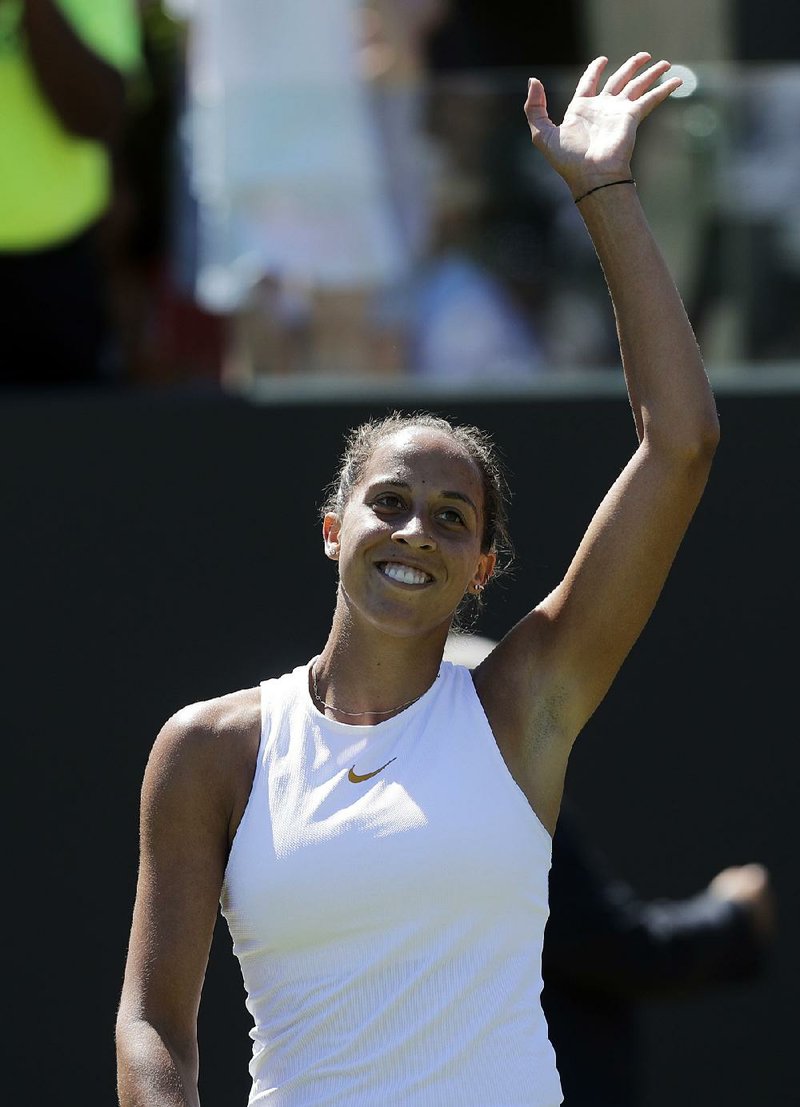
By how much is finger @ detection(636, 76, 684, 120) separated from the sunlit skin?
1.70 ft

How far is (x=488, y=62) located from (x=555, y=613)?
618cm

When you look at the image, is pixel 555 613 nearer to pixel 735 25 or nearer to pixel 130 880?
pixel 130 880

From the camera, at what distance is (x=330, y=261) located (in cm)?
505

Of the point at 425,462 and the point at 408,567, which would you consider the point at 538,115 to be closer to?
the point at 425,462

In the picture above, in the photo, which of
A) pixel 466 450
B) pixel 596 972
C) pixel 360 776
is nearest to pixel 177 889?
pixel 360 776

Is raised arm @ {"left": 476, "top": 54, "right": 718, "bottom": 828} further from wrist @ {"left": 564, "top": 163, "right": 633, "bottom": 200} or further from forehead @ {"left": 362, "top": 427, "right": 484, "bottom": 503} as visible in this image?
forehead @ {"left": 362, "top": 427, "right": 484, "bottom": 503}

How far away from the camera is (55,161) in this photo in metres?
4.73

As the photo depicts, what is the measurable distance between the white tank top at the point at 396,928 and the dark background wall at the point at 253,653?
2607 millimetres

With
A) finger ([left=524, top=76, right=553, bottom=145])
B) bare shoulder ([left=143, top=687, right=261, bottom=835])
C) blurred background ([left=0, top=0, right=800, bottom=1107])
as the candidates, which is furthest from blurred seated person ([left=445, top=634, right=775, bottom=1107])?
blurred background ([left=0, top=0, right=800, bottom=1107])

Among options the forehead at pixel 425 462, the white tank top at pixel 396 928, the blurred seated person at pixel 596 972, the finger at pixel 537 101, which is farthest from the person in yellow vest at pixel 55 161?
the white tank top at pixel 396 928

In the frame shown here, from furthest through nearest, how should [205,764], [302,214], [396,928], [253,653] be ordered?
[302,214], [253,653], [205,764], [396,928]

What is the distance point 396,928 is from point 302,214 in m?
3.23

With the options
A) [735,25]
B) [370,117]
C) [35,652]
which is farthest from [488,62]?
[35,652]

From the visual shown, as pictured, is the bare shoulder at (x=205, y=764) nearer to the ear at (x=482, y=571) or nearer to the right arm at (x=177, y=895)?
the right arm at (x=177, y=895)
